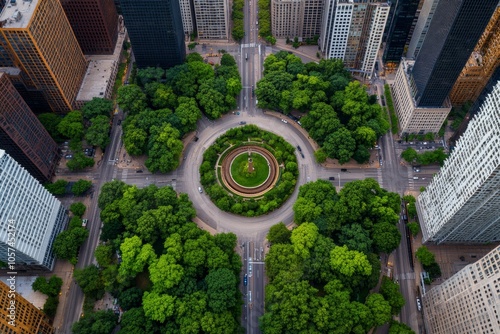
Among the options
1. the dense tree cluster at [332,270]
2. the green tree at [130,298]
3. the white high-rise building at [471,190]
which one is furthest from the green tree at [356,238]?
the green tree at [130,298]

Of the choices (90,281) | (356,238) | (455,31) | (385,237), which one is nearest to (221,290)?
(90,281)

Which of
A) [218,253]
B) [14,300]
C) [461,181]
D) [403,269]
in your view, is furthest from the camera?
[403,269]

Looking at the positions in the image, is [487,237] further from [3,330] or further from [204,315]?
[3,330]

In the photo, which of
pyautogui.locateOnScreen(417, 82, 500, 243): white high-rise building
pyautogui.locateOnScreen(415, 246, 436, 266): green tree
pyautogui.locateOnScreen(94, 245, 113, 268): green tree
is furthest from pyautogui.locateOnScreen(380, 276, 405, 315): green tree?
pyautogui.locateOnScreen(94, 245, 113, 268): green tree

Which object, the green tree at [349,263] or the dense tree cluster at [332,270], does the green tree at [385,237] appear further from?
the green tree at [349,263]

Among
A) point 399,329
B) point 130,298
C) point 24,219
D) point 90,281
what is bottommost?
point 399,329

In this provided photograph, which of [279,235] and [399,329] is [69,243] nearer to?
[279,235]

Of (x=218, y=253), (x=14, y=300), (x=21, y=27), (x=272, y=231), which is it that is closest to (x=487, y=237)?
(x=272, y=231)
